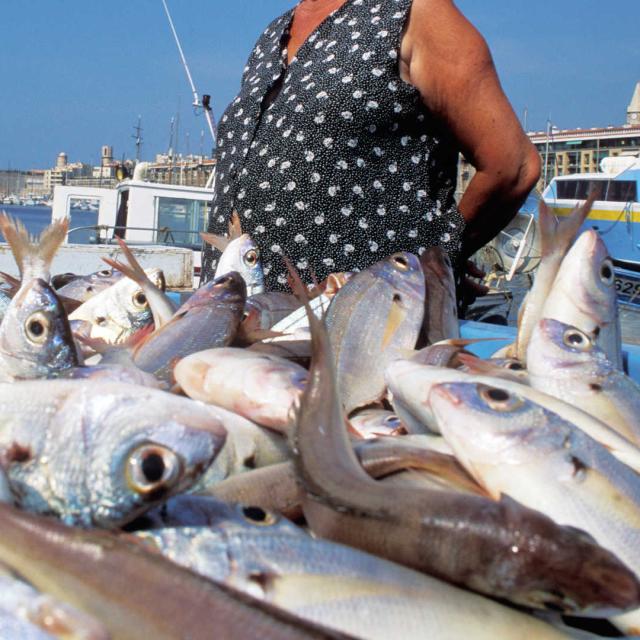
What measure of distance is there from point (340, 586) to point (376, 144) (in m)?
2.01

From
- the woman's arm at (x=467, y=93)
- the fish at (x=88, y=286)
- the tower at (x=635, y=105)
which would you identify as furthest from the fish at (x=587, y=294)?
the tower at (x=635, y=105)

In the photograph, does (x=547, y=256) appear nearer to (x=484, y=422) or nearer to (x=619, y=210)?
(x=484, y=422)

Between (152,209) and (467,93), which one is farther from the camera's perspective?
(152,209)

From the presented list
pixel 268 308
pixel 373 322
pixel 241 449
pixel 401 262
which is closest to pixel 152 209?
pixel 268 308

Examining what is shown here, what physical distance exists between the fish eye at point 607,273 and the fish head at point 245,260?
1285 mm

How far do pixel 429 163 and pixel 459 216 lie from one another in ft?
0.76

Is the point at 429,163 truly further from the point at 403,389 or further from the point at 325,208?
the point at 403,389

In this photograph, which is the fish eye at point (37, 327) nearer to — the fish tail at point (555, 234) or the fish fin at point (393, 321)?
the fish fin at point (393, 321)

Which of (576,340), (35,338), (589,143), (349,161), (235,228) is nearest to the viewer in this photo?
(35,338)

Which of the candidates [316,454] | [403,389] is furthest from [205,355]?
[316,454]

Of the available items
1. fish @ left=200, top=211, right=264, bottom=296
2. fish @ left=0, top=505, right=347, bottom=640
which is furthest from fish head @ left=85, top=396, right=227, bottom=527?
fish @ left=200, top=211, right=264, bottom=296

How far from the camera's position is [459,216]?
2.85 metres

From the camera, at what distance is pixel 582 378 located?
68.6 inches

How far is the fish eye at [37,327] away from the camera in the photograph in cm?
166
